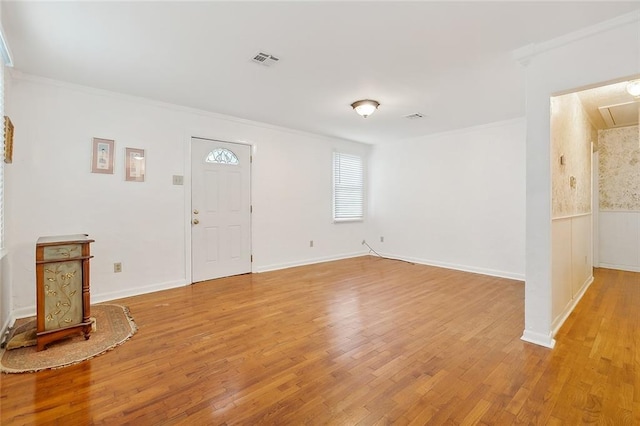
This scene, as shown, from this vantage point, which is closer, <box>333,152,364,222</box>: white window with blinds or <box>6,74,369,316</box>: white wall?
<box>6,74,369,316</box>: white wall

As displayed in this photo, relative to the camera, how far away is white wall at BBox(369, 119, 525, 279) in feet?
15.3

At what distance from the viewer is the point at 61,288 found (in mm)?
2449

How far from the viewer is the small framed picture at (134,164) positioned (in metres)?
3.70

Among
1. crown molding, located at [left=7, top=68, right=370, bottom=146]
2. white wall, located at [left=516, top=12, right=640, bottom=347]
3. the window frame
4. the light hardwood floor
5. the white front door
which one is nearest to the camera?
the light hardwood floor

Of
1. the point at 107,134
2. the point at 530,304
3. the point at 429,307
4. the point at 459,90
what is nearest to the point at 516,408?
the point at 530,304

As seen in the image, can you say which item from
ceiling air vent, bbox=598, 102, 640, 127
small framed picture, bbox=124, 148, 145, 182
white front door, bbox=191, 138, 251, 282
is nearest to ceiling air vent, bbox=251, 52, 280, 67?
white front door, bbox=191, 138, 251, 282

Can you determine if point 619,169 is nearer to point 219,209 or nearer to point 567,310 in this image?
point 567,310

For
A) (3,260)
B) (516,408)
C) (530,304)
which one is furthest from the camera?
(3,260)

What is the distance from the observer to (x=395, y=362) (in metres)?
2.17

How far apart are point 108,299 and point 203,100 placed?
2751 millimetres

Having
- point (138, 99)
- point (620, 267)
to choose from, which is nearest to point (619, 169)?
point (620, 267)

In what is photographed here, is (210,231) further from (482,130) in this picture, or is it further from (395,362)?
(482,130)

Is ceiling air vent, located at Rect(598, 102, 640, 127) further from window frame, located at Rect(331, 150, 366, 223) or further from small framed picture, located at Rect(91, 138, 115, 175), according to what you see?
small framed picture, located at Rect(91, 138, 115, 175)

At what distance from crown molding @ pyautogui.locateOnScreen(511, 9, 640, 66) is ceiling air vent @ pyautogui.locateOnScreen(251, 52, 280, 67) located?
2140 mm
